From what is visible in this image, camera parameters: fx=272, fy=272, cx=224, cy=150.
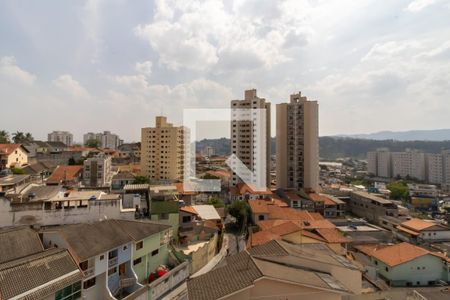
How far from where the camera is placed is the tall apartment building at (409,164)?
6320 centimetres

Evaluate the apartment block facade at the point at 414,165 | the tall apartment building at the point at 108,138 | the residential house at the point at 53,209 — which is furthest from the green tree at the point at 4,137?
the apartment block facade at the point at 414,165

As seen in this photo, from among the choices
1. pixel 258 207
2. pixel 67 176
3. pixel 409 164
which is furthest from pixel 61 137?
pixel 409 164

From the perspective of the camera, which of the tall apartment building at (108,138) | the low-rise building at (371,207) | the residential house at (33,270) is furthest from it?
the tall apartment building at (108,138)

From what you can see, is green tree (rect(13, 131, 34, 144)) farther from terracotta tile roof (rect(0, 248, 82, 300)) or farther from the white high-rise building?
the white high-rise building

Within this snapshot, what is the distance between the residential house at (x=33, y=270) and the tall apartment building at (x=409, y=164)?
2910 inches

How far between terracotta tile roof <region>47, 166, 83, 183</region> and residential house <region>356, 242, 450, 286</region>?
26.0 m

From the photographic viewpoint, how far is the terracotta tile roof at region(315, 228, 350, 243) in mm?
15391

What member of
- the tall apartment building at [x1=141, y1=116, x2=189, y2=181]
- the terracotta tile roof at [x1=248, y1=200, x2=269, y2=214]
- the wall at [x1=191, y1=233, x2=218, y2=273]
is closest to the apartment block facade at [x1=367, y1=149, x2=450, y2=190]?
the terracotta tile roof at [x1=248, y1=200, x2=269, y2=214]

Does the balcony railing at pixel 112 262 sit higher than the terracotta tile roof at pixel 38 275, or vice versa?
the terracotta tile roof at pixel 38 275

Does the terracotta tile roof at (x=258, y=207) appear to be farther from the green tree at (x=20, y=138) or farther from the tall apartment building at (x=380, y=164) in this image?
the tall apartment building at (x=380, y=164)

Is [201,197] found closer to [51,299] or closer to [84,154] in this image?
[51,299]

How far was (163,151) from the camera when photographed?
37.2 meters

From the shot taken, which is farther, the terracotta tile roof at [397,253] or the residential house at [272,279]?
the terracotta tile roof at [397,253]

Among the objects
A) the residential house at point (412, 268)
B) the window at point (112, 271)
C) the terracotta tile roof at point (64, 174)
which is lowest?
the residential house at point (412, 268)
